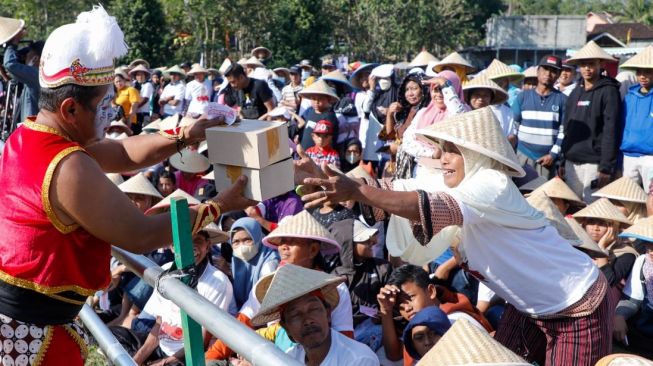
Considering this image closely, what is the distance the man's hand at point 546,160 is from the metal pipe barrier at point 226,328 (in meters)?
5.77

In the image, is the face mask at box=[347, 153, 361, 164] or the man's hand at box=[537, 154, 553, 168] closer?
the man's hand at box=[537, 154, 553, 168]

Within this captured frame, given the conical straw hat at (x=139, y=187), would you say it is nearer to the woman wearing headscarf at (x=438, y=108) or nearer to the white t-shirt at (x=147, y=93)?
the woman wearing headscarf at (x=438, y=108)

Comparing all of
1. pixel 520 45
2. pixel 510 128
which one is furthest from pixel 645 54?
pixel 520 45

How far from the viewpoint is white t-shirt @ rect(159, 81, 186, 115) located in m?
13.4

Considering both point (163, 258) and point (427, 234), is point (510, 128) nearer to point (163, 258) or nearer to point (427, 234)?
point (163, 258)

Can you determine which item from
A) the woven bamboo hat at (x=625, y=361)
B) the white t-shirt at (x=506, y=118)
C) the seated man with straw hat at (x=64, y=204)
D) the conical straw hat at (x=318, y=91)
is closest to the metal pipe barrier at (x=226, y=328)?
the seated man with straw hat at (x=64, y=204)

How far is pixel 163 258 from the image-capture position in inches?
226

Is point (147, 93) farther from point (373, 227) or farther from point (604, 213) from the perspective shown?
point (604, 213)

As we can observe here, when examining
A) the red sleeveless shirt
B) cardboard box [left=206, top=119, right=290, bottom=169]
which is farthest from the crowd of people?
cardboard box [left=206, top=119, right=290, bottom=169]

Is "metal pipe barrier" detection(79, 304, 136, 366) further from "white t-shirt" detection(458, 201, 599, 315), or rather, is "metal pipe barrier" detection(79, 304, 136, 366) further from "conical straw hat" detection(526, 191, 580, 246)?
"conical straw hat" detection(526, 191, 580, 246)

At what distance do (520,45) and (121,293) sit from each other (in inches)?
1811

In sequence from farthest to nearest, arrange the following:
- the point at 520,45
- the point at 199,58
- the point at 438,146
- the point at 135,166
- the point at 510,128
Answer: the point at 520,45, the point at 199,58, the point at 510,128, the point at 438,146, the point at 135,166

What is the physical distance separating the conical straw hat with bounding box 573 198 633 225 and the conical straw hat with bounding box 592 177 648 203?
0.34m

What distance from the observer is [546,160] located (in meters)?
7.36
